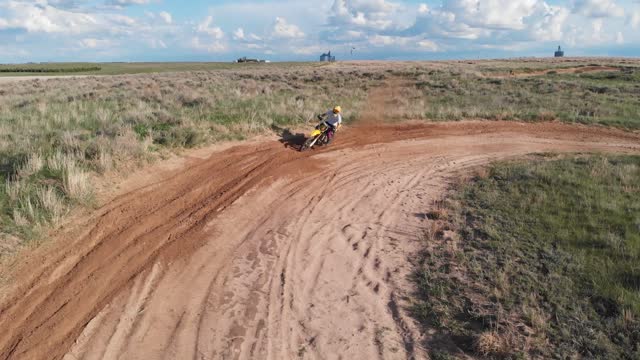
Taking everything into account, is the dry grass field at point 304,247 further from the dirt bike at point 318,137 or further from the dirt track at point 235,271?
the dirt bike at point 318,137

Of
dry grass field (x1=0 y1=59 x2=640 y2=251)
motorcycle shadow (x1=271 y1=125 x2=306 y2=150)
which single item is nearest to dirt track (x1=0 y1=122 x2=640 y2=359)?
dry grass field (x1=0 y1=59 x2=640 y2=251)

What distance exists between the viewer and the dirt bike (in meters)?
15.3

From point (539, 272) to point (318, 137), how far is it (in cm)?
941

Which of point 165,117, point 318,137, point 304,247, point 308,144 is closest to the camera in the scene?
point 304,247

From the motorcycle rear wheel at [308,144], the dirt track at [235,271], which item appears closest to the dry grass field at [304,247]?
the dirt track at [235,271]

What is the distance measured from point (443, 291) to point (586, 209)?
198 inches

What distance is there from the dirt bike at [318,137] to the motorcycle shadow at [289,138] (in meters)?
0.37

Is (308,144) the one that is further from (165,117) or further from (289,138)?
(165,117)

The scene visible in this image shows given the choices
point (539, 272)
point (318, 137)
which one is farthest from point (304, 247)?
point (318, 137)

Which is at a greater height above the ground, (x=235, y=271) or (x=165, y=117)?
(x=165, y=117)

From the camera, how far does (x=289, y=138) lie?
16500mm

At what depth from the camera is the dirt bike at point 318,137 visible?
15.3 m

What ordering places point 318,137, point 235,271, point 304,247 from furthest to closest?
point 318,137 → point 304,247 → point 235,271

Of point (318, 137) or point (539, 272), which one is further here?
point (318, 137)
